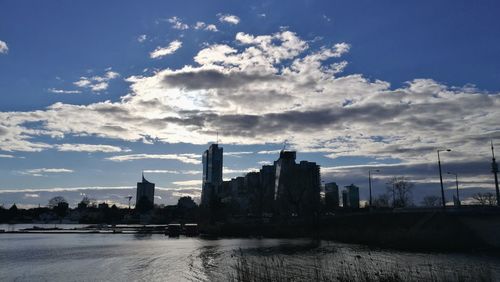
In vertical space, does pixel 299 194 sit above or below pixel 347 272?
above

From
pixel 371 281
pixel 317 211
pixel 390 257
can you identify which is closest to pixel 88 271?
pixel 371 281

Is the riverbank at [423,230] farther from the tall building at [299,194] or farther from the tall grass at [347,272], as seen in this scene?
the tall building at [299,194]

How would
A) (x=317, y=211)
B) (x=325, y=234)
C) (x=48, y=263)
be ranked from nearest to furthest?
(x=48, y=263) < (x=325, y=234) < (x=317, y=211)

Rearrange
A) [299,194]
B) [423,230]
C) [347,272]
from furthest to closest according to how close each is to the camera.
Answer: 1. [299,194]
2. [423,230]
3. [347,272]

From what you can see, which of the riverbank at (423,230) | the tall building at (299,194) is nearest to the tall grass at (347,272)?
the riverbank at (423,230)

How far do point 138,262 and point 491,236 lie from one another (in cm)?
6318

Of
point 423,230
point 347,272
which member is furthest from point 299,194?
point 347,272

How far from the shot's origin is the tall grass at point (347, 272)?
34531 millimetres

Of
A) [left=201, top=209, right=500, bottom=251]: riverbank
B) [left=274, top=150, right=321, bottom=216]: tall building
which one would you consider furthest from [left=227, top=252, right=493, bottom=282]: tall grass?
[left=274, top=150, right=321, bottom=216]: tall building

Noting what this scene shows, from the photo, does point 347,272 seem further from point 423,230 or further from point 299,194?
point 299,194

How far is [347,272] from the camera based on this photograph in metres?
42.9

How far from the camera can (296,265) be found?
178ft

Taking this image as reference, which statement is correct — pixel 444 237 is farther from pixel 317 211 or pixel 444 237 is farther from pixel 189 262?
pixel 317 211

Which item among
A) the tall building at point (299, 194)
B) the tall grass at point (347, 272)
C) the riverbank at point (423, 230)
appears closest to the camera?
the tall grass at point (347, 272)
